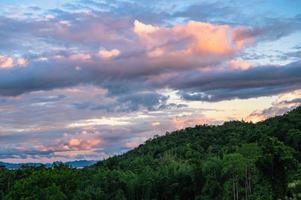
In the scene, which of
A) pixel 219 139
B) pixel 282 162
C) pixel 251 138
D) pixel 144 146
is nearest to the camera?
pixel 282 162

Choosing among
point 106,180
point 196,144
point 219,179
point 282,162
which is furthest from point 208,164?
point 196,144

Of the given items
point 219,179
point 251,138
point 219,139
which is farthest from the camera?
point 219,139

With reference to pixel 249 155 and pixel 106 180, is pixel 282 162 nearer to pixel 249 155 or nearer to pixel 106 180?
pixel 249 155

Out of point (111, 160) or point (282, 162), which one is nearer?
point (282, 162)

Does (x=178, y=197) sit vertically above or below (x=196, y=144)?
below

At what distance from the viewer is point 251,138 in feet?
285

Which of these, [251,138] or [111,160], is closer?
[251,138]

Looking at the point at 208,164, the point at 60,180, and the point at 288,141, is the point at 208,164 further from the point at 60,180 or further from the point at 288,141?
the point at 60,180

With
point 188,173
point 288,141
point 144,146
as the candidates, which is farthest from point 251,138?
point 144,146

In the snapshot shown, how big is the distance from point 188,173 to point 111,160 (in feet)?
149

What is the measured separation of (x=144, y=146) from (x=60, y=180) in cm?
5848

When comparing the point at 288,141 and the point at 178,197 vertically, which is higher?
the point at 288,141

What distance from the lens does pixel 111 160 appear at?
118 m

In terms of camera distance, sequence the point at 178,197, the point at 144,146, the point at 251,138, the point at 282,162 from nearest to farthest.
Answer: the point at 282,162, the point at 178,197, the point at 251,138, the point at 144,146
